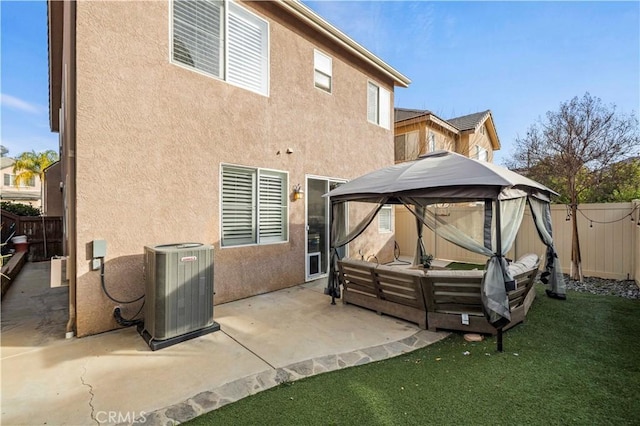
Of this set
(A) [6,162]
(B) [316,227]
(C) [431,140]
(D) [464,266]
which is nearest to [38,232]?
(B) [316,227]

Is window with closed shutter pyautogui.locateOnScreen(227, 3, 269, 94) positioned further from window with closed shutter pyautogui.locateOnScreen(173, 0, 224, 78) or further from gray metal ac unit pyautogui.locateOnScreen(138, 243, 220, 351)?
gray metal ac unit pyautogui.locateOnScreen(138, 243, 220, 351)

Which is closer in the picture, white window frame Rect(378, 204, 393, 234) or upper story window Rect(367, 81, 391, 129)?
upper story window Rect(367, 81, 391, 129)

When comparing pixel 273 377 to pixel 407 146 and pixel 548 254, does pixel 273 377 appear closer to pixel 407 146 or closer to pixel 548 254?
pixel 548 254

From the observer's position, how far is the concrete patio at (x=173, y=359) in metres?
2.76

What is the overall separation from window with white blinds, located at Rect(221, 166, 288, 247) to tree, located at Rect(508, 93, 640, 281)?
7.85 metres

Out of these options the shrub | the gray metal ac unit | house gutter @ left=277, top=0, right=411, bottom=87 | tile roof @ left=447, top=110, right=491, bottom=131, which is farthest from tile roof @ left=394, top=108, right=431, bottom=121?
the shrub

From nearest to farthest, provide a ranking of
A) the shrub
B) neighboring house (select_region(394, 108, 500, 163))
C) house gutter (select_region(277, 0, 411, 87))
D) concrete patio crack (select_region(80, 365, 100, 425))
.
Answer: concrete patio crack (select_region(80, 365, 100, 425)), house gutter (select_region(277, 0, 411, 87)), the shrub, neighboring house (select_region(394, 108, 500, 163))

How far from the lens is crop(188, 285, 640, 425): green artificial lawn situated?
2619 mm

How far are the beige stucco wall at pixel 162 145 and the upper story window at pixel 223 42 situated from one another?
9.4 inches

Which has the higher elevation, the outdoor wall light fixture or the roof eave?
the roof eave

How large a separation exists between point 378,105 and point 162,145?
737cm

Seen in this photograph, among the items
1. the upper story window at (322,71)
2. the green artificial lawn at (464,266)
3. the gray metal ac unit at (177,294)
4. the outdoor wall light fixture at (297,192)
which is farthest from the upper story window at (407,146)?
the gray metal ac unit at (177,294)

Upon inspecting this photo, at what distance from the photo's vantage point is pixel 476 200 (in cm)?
436

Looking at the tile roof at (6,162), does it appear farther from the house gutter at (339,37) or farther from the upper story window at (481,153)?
the upper story window at (481,153)
